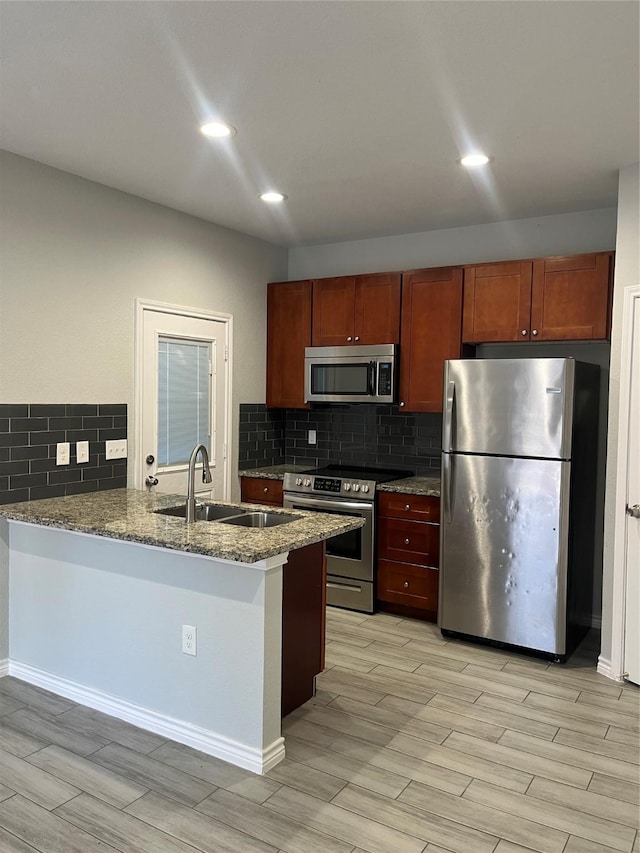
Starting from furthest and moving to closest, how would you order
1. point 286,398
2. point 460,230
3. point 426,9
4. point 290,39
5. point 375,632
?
point 286,398
point 460,230
point 375,632
point 290,39
point 426,9

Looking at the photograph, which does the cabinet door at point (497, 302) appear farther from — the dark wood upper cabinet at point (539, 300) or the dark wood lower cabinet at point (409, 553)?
the dark wood lower cabinet at point (409, 553)

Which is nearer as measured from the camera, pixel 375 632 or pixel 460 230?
pixel 375 632

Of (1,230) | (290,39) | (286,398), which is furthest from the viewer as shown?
(286,398)

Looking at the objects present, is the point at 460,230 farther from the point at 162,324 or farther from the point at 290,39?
the point at 290,39

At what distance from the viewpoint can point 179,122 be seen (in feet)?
9.50

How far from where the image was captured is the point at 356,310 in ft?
15.8

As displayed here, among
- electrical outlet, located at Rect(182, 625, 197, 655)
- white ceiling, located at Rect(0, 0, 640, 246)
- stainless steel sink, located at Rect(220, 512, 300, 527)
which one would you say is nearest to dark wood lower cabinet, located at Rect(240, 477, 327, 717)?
stainless steel sink, located at Rect(220, 512, 300, 527)

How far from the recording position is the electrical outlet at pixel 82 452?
3686 millimetres

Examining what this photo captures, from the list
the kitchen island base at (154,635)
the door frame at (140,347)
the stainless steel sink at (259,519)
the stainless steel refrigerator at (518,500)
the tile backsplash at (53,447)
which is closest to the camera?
the kitchen island base at (154,635)

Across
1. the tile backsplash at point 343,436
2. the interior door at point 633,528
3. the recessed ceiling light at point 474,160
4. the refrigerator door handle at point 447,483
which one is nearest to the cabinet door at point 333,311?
the tile backsplash at point 343,436

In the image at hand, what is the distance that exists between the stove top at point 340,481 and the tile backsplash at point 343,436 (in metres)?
0.20

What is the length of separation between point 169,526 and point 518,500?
196cm

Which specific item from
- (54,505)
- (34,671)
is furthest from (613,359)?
(34,671)

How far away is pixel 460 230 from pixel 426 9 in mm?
2783
